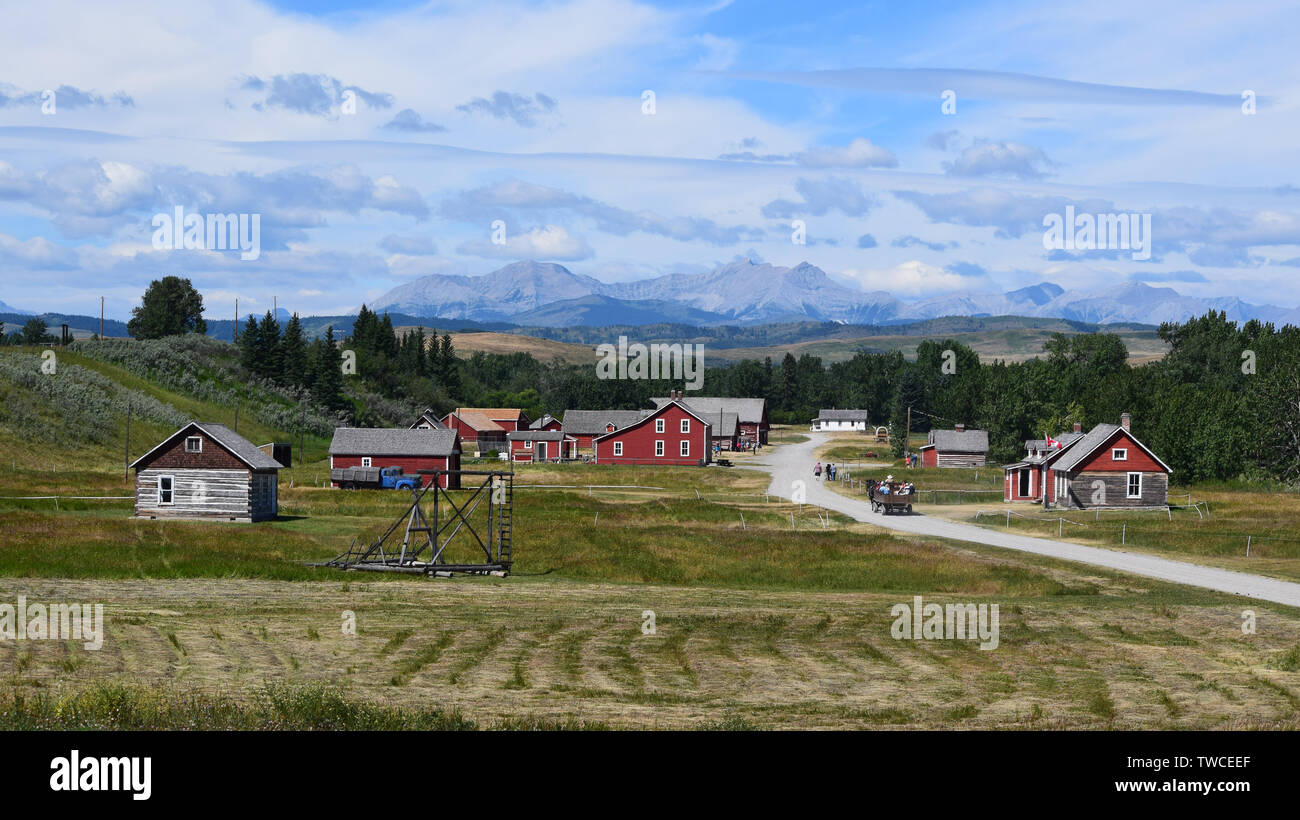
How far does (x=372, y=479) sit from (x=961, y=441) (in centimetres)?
6441

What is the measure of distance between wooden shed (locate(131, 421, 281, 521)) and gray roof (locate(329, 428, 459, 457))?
2525 centimetres

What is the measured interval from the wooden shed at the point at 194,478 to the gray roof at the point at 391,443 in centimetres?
2525

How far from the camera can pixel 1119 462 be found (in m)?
72.5

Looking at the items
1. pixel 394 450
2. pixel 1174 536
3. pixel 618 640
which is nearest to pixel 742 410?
pixel 394 450

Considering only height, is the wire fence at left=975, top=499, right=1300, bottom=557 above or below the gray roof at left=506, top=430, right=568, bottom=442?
below

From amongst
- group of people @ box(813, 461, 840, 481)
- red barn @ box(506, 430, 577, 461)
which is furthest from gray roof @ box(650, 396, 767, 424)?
group of people @ box(813, 461, 840, 481)

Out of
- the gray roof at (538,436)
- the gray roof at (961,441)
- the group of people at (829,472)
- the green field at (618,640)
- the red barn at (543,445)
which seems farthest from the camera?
the red barn at (543,445)

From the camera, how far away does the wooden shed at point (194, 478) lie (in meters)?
58.1

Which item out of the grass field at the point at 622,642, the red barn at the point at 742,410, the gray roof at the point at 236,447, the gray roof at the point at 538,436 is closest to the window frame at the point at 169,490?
the gray roof at the point at 236,447

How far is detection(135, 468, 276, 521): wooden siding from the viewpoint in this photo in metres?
58.1

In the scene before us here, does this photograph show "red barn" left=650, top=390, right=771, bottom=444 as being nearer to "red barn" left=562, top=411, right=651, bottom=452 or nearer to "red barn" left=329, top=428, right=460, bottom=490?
"red barn" left=562, top=411, right=651, bottom=452

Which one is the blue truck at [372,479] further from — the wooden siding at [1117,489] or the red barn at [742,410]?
the red barn at [742,410]

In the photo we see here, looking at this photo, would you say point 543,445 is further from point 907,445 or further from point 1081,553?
point 1081,553
